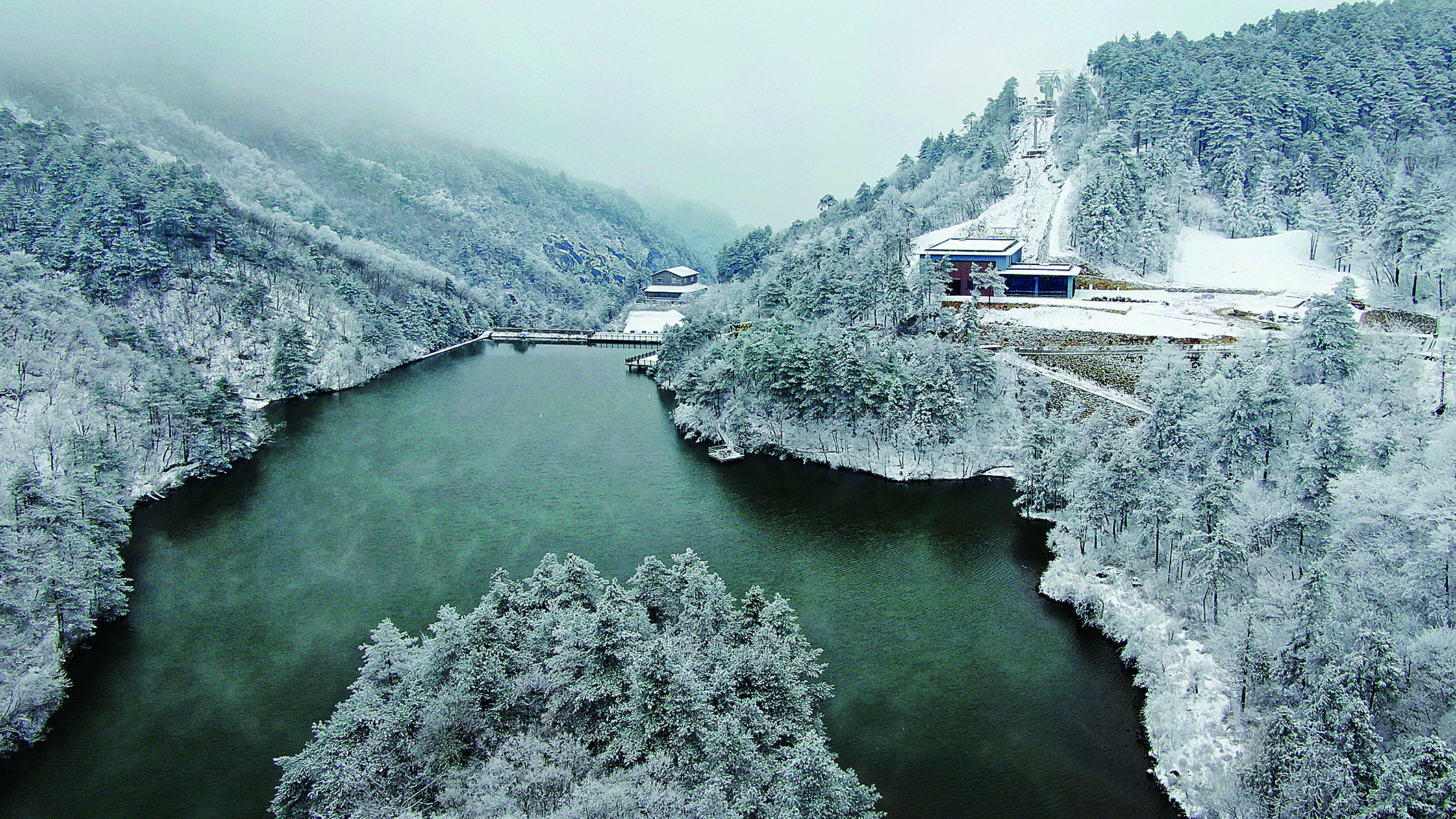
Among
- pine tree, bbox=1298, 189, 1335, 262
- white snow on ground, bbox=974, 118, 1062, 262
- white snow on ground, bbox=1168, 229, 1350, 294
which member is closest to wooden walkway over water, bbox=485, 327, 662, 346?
white snow on ground, bbox=974, 118, 1062, 262

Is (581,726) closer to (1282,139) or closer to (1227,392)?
(1227,392)

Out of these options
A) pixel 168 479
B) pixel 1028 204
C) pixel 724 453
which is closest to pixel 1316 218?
pixel 1028 204

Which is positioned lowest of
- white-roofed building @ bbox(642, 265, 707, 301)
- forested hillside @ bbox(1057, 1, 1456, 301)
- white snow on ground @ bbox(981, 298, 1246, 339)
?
white snow on ground @ bbox(981, 298, 1246, 339)

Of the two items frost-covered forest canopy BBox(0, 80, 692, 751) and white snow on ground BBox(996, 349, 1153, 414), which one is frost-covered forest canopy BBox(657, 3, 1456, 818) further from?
frost-covered forest canopy BBox(0, 80, 692, 751)

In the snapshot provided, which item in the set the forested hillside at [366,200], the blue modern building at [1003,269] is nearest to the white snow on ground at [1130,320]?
the blue modern building at [1003,269]

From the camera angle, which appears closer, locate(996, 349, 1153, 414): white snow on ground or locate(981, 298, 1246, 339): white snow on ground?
locate(996, 349, 1153, 414): white snow on ground

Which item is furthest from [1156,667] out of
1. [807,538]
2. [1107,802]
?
[807,538]

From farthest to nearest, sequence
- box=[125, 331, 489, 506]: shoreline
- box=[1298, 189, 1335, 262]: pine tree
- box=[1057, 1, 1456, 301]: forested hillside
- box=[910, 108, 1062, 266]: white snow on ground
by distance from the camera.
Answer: box=[910, 108, 1062, 266]: white snow on ground
box=[1057, 1, 1456, 301]: forested hillside
box=[1298, 189, 1335, 262]: pine tree
box=[125, 331, 489, 506]: shoreline
